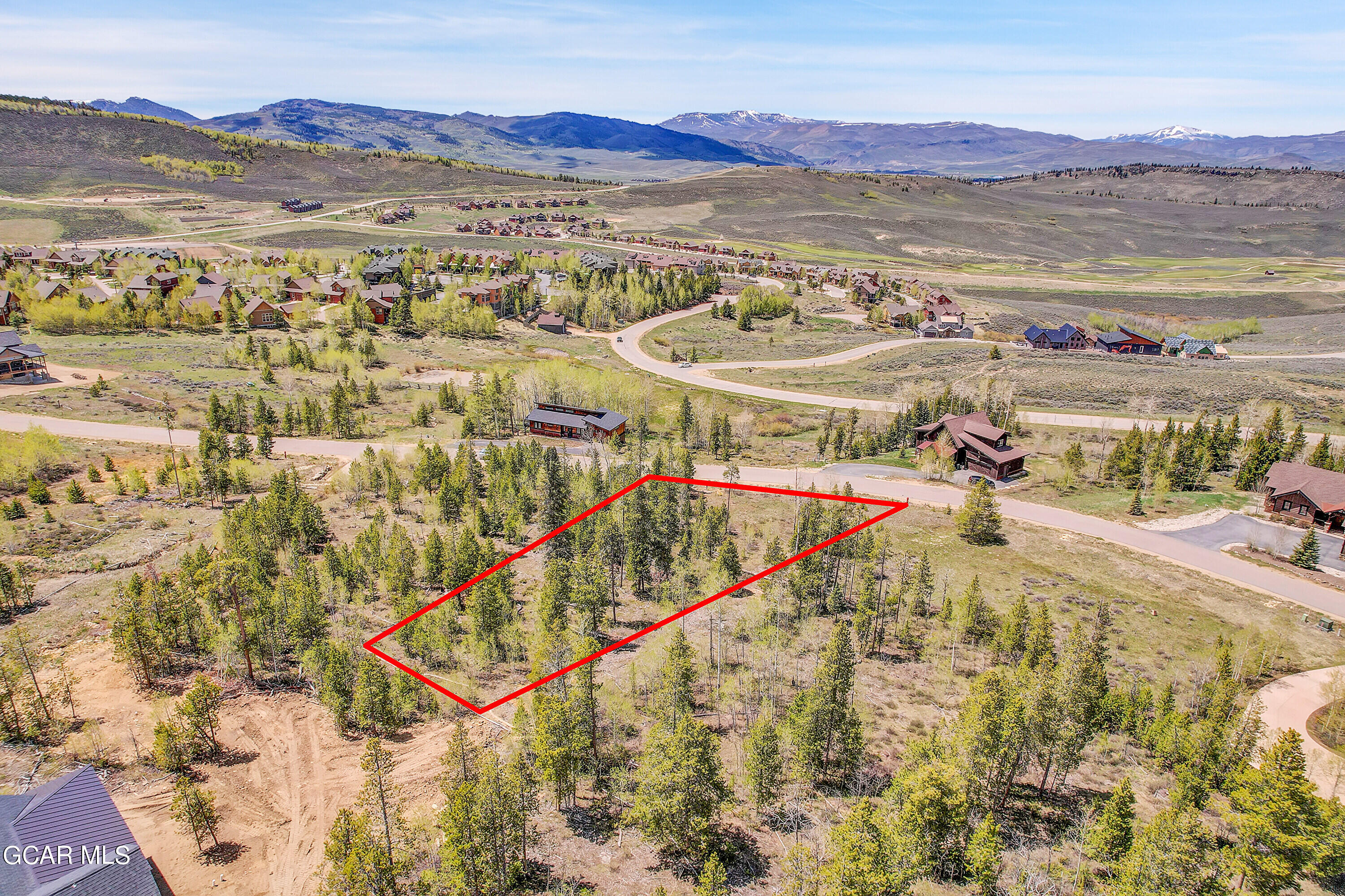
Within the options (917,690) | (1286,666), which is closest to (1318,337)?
(1286,666)

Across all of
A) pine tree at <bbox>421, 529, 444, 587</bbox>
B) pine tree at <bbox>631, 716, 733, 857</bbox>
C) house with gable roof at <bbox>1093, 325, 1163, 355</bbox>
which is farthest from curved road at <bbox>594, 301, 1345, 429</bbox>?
pine tree at <bbox>631, 716, 733, 857</bbox>

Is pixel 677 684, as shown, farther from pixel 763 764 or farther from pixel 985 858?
pixel 985 858

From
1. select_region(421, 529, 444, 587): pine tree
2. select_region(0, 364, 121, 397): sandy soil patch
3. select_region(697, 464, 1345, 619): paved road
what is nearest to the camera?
select_region(421, 529, 444, 587): pine tree

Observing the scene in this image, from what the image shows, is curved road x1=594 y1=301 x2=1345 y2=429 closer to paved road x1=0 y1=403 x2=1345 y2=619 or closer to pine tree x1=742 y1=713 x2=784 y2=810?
paved road x1=0 y1=403 x2=1345 y2=619

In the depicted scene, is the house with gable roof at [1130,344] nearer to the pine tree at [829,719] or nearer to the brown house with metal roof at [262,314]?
the pine tree at [829,719]

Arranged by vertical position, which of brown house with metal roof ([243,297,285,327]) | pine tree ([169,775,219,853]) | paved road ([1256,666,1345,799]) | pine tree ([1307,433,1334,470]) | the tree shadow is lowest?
paved road ([1256,666,1345,799])

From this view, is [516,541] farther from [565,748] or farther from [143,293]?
[143,293]

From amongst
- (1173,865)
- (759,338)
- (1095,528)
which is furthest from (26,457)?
(759,338)
